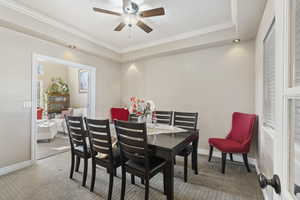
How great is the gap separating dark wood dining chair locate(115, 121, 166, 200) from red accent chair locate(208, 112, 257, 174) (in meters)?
1.29

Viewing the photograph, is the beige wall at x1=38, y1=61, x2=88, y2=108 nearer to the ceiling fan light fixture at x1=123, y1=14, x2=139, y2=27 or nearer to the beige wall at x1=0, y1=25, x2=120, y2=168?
the beige wall at x1=0, y1=25, x2=120, y2=168

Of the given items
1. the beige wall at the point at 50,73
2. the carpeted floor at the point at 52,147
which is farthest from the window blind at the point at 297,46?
the beige wall at the point at 50,73

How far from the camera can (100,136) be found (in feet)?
6.07

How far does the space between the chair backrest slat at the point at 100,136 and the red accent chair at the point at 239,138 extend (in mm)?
1878

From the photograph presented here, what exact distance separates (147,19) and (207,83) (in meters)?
1.90

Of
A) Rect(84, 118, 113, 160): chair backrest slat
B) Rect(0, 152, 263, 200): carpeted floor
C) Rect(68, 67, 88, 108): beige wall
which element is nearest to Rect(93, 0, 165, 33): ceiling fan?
Rect(84, 118, 113, 160): chair backrest slat

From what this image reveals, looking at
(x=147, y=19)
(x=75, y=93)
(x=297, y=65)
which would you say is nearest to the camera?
(x=297, y=65)

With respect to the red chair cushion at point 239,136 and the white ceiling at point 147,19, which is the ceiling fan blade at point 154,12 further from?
the red chair cushion at point 239,136

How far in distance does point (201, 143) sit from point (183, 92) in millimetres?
1294

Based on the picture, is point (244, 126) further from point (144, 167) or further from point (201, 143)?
point (144, 167)

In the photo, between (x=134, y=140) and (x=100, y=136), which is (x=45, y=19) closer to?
(x=100, y=136)

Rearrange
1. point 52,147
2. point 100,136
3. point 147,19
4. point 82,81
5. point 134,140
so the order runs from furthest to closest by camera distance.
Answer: point 82,81
point 52,147
point 147,19
point 100,136
point 134,140

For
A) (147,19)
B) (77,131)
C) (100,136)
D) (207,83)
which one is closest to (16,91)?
(77,131)

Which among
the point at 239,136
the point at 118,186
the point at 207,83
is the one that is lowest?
the point at 118,186
